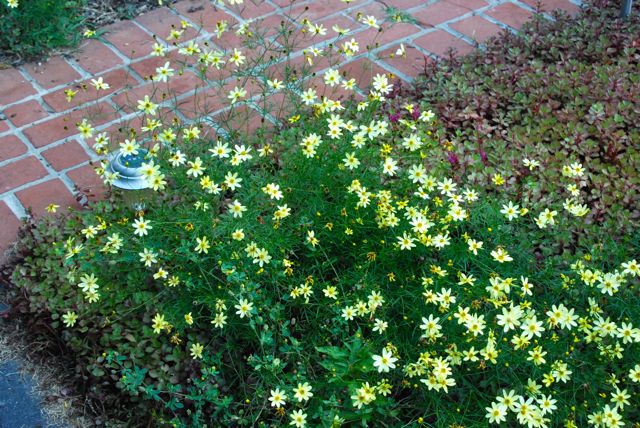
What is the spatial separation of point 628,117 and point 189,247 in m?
2.20

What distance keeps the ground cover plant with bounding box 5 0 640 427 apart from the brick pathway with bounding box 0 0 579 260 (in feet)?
1.43

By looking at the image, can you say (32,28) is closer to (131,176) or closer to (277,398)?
(131,176)

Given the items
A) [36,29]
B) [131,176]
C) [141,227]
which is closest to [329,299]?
[141,227]

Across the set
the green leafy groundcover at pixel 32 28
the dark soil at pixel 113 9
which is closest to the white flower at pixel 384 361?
the green leafy groundcover at pixel 32 28

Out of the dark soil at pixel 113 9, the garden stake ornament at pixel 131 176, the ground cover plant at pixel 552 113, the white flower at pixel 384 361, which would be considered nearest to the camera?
the white flower at pixel 384 361

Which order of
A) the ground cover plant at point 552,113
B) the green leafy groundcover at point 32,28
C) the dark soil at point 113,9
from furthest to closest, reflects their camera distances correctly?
the dark soil at point 113,9, the green leafy groundcover at point 32,28, the ground cover plant at point 552,113

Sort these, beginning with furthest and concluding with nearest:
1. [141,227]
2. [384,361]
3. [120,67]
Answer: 1. [120,67]
2. [141,227]
3. [384,361]

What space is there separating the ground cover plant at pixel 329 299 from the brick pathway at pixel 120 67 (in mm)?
435

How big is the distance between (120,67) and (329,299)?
6.71 ft

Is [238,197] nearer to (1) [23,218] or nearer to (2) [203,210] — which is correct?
(2) [203,210]

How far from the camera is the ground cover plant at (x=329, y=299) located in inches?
91.4

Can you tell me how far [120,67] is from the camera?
394cm

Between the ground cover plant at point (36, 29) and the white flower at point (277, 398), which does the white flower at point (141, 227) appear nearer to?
the white flower at point (277, 398)

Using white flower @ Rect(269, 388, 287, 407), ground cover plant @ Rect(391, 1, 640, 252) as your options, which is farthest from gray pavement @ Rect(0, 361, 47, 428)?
ground cover plant @ Rect(391, 1, 640, 252)
